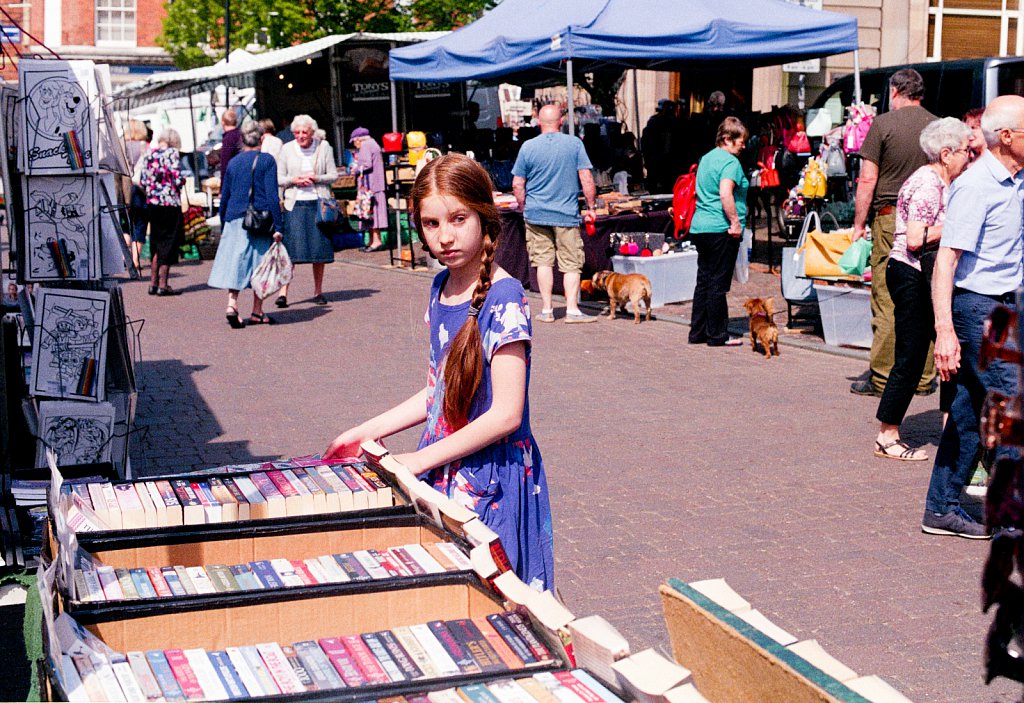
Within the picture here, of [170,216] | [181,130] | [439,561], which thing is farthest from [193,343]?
[181,130]

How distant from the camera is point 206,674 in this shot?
202 cm

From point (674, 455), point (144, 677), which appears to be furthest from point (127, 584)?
point (674, 455)

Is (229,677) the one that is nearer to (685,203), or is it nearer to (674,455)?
(674,455)

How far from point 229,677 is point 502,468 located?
1167 millimetres

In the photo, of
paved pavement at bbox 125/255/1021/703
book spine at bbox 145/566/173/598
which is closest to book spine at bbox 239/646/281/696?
book spine at bbox 145/566/173/598

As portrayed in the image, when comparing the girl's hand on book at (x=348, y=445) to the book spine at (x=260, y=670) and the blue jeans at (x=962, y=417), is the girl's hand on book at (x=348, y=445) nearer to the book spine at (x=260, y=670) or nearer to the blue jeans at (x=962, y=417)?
the book spine at (x=260, y=670)

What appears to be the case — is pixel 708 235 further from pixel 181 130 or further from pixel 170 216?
pixel 181 130

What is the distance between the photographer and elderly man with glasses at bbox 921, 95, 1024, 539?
5.10 metres

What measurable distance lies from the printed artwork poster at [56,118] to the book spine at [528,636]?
4.11 metres

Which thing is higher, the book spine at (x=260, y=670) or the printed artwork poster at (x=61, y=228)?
the printed artwork poster at (x=61, y=228)

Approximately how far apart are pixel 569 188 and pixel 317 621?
9857 millimetres

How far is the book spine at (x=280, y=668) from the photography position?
195 centimetres

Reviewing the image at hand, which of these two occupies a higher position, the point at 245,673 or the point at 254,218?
the point at 254,218

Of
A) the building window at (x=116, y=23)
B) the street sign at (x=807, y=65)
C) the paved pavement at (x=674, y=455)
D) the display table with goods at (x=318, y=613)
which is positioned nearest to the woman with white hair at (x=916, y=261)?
the paved pavement at (x=674, y=455)
